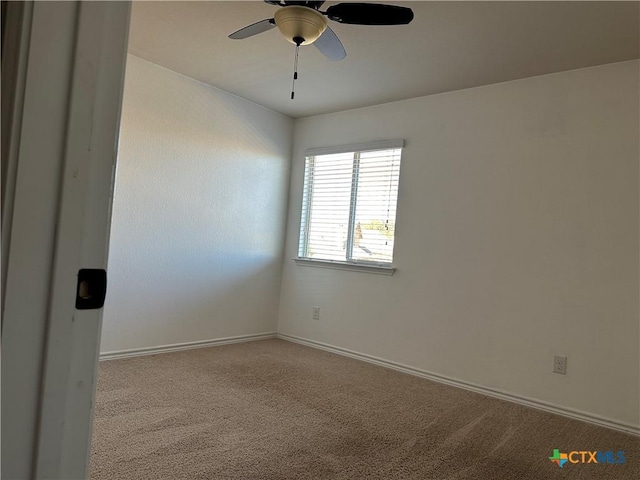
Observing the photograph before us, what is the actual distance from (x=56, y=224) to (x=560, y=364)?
3279 mm

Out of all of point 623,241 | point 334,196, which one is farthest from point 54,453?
point 334,196

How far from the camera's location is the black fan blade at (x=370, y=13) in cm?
198

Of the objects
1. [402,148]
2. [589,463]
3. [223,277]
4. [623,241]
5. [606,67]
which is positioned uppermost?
[606,67]

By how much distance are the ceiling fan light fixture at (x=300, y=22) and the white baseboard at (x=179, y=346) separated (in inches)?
106

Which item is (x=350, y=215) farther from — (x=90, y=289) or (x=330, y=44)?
(x=90, y=289)

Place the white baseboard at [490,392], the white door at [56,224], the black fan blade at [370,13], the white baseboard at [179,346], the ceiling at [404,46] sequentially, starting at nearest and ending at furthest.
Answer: the white door at [56,224], the black fan blade at [370,13], the ceiling at [404,46], the white baseboard at [490,392], the white baseboard at [179,346]

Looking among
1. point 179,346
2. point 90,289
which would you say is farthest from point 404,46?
point 179,346

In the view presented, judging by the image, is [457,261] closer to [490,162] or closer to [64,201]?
[490,162]

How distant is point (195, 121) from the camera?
3918mm

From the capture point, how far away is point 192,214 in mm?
3967

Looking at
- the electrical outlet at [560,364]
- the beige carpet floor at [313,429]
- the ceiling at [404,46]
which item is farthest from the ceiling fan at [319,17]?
the electrical outlet at [560,364]

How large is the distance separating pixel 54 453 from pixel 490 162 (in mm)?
3395

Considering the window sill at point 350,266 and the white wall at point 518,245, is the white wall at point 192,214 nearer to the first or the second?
the window sill at point 350,266

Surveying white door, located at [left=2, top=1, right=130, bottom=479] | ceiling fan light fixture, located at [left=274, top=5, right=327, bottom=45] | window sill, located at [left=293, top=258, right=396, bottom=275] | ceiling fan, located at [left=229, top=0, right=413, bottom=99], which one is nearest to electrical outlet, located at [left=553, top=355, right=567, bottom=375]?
window sill, located at [left=293, top=258, right=396, bottom=275]
